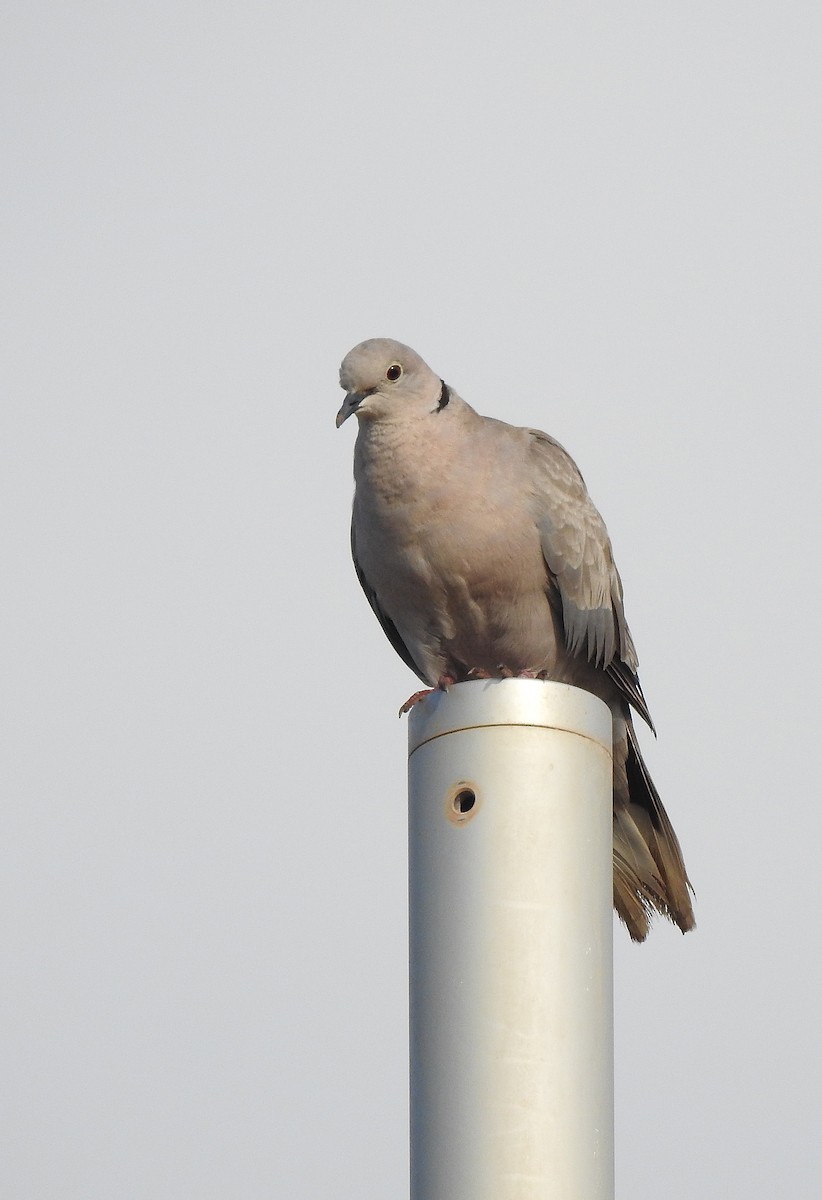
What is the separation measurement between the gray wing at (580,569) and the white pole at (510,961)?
3.01 metres

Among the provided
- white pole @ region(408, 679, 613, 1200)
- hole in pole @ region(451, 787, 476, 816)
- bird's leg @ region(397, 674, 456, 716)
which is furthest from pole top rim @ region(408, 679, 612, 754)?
bird's leg @ region(397, 674, 456, 716)

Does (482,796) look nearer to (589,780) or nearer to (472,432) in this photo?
(589,780)

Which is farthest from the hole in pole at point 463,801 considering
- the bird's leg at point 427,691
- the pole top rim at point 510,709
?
the bird's leg at point 427,691

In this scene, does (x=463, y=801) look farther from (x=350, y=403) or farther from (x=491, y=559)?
(x=350, y=403)

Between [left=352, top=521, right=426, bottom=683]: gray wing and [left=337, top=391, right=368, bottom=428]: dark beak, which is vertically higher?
[left=337, top=391, right=368, bottom=428]: dark beak

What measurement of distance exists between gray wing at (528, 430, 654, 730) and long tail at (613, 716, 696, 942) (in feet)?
1.18

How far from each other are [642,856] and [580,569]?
1234mm

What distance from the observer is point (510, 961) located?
14.6 ft

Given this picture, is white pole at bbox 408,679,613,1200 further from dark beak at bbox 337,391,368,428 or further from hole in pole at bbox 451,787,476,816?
dark beak at bbox 337,391,368,428

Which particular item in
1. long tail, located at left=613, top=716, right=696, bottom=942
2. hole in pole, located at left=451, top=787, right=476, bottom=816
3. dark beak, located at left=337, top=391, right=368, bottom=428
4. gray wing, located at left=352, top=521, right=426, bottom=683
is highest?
dark beak, located at left=337, top=391, right=368, bottom=428

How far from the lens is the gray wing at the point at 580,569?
7794 mm

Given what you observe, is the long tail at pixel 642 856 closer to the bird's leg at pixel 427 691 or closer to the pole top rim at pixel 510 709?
the bird's leg at pixel 427 691

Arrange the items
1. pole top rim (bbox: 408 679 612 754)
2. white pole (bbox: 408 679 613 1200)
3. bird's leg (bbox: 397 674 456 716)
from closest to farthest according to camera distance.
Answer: white pole (bbox: 408 679 613 1200)
pole top rim (bbox: 408 679 612 754)
bird's leg (bbox: 397 674 456 716)

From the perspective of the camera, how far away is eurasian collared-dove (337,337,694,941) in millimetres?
7445
